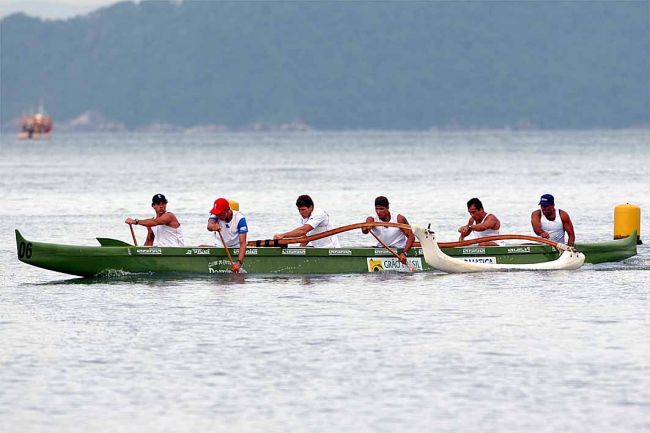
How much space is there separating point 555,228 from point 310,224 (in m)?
5.42

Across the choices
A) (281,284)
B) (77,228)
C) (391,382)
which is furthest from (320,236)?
(77,228)

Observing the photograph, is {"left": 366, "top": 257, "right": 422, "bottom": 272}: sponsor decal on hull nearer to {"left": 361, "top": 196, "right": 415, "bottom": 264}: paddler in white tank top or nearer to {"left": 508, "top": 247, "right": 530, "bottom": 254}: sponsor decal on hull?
{"left": 361, "top": 196, "right": 415, "bottom": 264}: paddler in white tank top

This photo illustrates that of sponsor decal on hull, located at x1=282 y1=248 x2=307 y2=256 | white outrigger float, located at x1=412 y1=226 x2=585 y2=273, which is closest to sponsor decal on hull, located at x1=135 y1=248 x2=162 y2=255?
sponsor decal on hull, located at x1=282 y1=248 x2=307 y2=256

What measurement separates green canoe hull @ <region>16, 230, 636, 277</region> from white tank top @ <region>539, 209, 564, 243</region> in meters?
1.36

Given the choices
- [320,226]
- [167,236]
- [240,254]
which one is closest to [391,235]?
[320,226]

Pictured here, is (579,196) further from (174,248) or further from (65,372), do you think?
(65,372)

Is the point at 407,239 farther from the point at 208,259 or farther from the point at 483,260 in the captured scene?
the point at 208,259

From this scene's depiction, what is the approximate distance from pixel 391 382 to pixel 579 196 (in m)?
52.4

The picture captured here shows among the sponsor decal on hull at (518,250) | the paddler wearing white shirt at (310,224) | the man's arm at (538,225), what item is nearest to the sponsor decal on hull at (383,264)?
the paddler wearing white shirt at (310,224)

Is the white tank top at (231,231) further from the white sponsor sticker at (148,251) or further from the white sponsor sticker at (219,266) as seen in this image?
the white sponsor sticker at (148,251)

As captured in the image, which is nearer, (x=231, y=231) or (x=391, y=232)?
(x=231, y=231)

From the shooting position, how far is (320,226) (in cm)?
2958

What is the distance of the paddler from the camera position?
28.3 metres

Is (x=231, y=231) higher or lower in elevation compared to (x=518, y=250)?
higher
